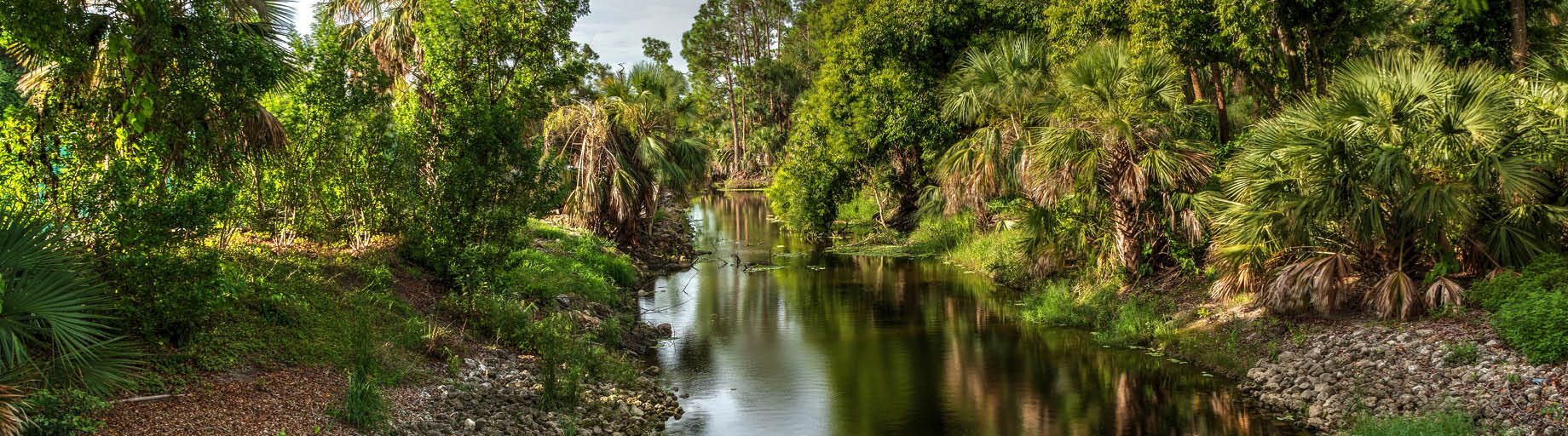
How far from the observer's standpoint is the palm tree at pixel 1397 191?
10766mm

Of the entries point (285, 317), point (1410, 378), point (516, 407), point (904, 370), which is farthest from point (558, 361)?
point (1410, 378)

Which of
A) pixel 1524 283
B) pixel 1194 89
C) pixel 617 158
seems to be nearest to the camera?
pixel 1524 283

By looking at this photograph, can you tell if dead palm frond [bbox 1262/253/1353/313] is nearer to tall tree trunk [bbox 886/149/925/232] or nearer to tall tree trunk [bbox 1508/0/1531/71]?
tall tree trunk [bbox 1508/0/1531/71]

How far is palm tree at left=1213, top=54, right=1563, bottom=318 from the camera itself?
1077 cm

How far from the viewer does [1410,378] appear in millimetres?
9953

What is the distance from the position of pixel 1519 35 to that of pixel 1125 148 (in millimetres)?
5944

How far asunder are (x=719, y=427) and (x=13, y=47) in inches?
326

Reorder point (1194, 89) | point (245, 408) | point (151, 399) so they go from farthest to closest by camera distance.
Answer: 1. point (1194, 89)
2. point (245, 408)
3. point (151, 399)

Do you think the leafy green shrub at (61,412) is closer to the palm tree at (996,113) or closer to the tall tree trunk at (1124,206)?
the tall tree trunk at (1124,206)

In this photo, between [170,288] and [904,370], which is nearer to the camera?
[170,288]

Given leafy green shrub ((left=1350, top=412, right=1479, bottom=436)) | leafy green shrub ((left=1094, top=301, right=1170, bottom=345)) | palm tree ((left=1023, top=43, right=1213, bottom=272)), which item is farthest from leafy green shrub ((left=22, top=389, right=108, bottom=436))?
leafy green shrub ((left=1094, top=301, right=1170, bottom=345))

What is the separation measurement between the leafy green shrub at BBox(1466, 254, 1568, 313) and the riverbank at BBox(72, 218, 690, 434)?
9.94m

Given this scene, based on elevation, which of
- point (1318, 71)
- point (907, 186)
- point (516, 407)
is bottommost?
point (516, 407)

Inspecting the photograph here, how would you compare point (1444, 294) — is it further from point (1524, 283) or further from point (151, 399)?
point (151, 399)
